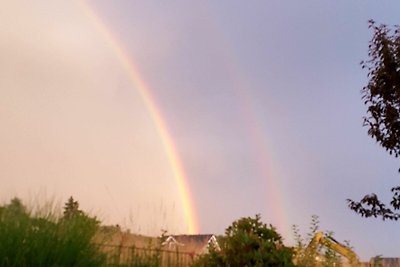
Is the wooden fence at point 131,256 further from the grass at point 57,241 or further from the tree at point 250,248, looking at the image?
the tree at point 250,248

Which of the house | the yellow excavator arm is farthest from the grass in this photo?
the yellow excavator arm

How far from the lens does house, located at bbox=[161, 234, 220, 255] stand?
8695 millimetres

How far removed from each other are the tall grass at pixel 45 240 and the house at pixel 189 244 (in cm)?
222

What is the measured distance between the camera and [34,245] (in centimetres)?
548

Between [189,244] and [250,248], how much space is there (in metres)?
2.06

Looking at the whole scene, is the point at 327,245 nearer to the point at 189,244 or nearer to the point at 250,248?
the point at 189,244

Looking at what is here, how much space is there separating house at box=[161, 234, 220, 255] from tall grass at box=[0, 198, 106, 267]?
2222mm

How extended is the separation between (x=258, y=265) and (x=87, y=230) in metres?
2.36

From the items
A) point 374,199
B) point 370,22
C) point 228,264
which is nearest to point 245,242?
point 228,264

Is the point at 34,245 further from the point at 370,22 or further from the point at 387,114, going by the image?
the point at 370,22

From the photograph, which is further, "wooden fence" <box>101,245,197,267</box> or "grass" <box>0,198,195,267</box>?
"wooden fence" <box>101,245,197,267</box>

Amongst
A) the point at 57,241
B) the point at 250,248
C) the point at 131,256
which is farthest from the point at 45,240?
the point at 250,248

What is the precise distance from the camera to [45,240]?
562 cm

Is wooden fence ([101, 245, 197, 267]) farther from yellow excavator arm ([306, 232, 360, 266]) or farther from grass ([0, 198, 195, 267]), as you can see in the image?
yellow excavator arm ([306, 232, 360, 266])
